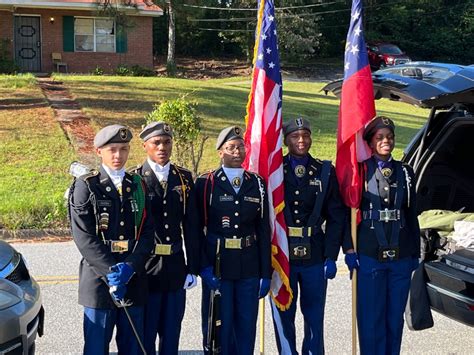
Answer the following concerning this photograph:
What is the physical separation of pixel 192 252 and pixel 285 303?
0.80 m

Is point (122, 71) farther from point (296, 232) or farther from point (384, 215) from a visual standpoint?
point (384, 215)

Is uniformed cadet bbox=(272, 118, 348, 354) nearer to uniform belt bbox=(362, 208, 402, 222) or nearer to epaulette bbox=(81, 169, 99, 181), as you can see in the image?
uniform belt bbox=(362, 208, 402, 222)

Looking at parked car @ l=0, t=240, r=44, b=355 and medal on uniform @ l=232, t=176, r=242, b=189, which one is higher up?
medal on uniform @ l=232, t=176, r=242, b=189

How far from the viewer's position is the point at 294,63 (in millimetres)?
34000

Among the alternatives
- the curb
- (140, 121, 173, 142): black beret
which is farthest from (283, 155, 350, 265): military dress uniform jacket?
the curb

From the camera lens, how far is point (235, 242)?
4453 mm

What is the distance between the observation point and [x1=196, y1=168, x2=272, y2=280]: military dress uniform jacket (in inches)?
175

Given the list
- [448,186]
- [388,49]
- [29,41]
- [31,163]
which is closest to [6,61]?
[29,41]

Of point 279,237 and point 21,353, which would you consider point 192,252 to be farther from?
point 21,353

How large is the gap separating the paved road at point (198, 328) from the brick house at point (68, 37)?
20368mm

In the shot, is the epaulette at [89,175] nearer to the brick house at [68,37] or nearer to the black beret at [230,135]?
the black beret at [230,135]

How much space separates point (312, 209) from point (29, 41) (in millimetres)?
23936

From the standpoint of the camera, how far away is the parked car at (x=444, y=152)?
178 inches

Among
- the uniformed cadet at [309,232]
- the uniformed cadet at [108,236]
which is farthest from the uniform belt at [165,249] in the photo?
the uniformed cadet at [309,232]
